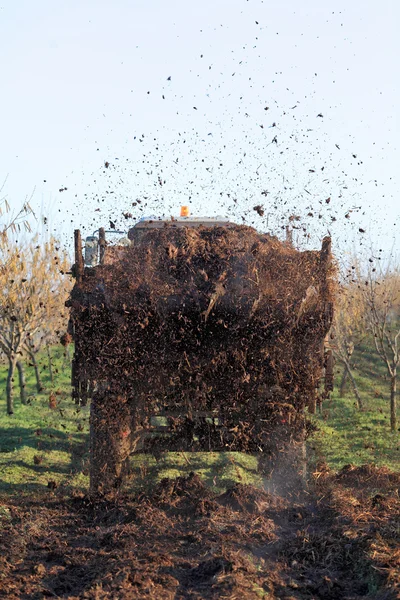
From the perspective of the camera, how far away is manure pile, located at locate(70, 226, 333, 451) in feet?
24.2

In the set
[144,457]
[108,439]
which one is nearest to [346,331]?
[144,457]

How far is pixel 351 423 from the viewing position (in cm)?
1585

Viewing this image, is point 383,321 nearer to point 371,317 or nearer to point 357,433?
point 371,317

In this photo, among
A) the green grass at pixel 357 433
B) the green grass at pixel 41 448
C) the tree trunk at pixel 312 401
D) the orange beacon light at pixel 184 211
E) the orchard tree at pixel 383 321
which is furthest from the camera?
the orchard tree at pixel 383 321

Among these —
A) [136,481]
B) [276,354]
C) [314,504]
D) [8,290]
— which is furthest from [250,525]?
[8,290]

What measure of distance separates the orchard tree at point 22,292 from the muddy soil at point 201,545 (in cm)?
983

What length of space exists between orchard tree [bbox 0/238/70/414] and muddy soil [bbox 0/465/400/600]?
32.2 ft

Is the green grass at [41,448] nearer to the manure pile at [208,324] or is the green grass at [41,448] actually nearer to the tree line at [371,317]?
the manure pile at [208,324]

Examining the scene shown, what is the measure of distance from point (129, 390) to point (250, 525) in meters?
1.93

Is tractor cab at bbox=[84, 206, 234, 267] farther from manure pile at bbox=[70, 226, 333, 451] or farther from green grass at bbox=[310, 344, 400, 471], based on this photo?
green grass at bbox=[310, 344, 400, 471]

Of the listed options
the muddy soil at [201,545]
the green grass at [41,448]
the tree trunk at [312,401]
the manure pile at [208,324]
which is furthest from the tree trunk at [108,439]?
the tree trunk at [312,401]

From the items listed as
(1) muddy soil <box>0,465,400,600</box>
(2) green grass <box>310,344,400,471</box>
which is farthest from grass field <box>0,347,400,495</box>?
(1) muddy soil <box>0,465,400,600</box>

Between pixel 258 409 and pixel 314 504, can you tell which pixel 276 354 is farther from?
pixel 314 504

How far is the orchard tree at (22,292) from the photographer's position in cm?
1805
